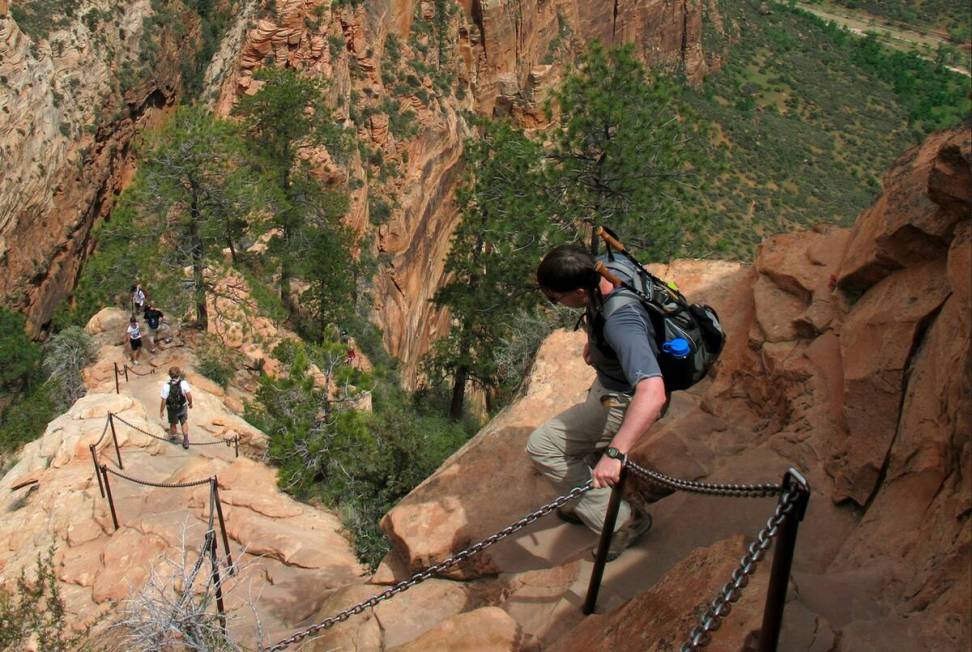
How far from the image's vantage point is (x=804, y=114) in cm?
5962

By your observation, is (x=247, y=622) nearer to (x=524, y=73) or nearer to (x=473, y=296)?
(x=473, y=296)

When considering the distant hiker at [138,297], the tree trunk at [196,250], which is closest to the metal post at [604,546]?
the tree trunk at [196,250]

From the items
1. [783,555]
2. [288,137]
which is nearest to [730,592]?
[783,555]

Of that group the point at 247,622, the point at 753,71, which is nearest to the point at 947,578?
the point at 247,622

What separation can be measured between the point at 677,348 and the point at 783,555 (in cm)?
131

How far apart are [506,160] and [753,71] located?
186 ft

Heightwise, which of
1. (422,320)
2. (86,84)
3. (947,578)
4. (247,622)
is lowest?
(422,320)

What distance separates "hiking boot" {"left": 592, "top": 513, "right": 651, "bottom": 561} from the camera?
4.48 meters

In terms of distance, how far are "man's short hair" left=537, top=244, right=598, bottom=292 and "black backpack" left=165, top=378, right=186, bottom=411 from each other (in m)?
8.62

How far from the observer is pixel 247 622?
556 centimetres

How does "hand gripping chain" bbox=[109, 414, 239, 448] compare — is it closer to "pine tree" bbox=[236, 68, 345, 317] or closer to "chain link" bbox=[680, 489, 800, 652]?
"pine tree" bbox=[236, 68, 345, 317]

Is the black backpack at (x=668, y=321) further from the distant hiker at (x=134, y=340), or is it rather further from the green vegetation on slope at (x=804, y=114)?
the green vegetation on slope at (x=804, y=114)

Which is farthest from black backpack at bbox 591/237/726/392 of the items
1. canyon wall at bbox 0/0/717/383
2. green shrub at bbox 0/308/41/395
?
green shrub at bbox 0/308/41/395

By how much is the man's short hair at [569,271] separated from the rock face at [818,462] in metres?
1.27
